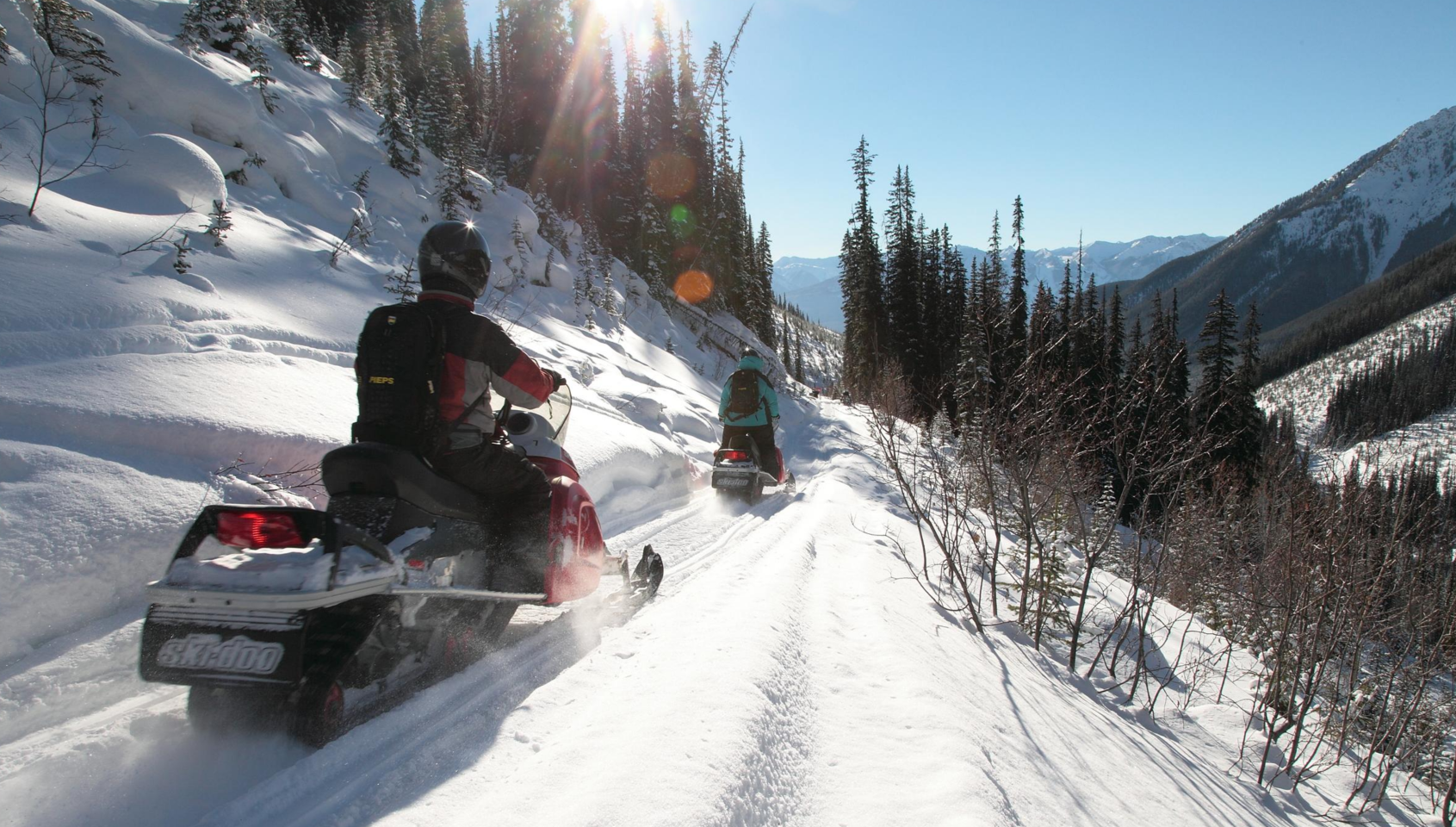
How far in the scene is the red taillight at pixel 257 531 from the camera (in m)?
2.10

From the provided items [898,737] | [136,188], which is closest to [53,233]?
[136,188]

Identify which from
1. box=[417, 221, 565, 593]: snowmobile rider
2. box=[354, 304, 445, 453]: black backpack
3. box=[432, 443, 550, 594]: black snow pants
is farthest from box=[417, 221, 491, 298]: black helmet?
box=[432, 443, 550, 594]: black snow pants

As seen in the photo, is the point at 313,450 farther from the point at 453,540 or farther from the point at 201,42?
the point at 201,42

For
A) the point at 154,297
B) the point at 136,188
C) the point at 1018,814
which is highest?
the point at 136,188

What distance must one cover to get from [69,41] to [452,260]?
890 cm

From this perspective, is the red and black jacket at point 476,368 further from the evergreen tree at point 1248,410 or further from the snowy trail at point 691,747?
the evergreen tree at point 1248,410

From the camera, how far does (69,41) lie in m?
7.57

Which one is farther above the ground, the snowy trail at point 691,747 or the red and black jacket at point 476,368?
the red and black jacket at point 476,368

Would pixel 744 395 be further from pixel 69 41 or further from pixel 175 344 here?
pixel 69 41

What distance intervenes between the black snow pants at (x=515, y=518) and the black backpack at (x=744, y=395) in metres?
6.02

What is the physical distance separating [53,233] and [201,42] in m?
10.1

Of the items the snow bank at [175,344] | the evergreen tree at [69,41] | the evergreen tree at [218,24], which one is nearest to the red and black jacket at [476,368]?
the snow bank at [175,344]

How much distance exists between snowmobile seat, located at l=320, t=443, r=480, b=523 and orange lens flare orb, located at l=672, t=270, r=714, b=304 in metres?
33.3

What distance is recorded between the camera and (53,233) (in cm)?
504
